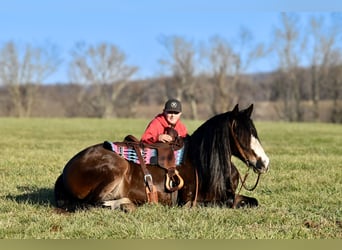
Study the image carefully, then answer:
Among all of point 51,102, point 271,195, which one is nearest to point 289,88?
point 51,102

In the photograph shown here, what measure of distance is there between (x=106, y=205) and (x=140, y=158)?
26.8 inches

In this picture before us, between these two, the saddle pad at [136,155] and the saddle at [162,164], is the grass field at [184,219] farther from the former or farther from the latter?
the saddle pad at [136,155]

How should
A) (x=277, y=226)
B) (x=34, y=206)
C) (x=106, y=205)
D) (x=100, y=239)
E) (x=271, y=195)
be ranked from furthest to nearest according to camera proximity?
1. (x=271, y=195)
2. (x=34, y=206)
3. (x=106, y=205)
4. (x=277, y=226)
5. (x=100, y=239)

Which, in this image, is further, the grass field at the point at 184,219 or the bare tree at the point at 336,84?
Result: the bare tree at the point at 336,84

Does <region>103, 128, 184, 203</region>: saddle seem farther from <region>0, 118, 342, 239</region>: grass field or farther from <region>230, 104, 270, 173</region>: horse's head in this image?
<region>230, 104, 270, 173</region>: horse's head

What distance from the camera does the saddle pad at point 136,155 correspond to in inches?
215

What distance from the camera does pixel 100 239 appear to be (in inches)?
160

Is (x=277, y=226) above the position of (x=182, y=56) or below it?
below

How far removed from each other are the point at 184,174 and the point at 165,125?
77cm

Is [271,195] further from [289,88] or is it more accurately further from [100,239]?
[289,88]

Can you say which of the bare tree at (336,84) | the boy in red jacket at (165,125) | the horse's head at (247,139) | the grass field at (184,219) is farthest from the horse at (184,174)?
the bare tree at (336,84)

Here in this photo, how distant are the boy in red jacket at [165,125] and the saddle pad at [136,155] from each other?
236 millimetres

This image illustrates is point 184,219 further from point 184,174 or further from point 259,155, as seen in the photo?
point 259,155

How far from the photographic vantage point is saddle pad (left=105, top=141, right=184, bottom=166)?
546cm
